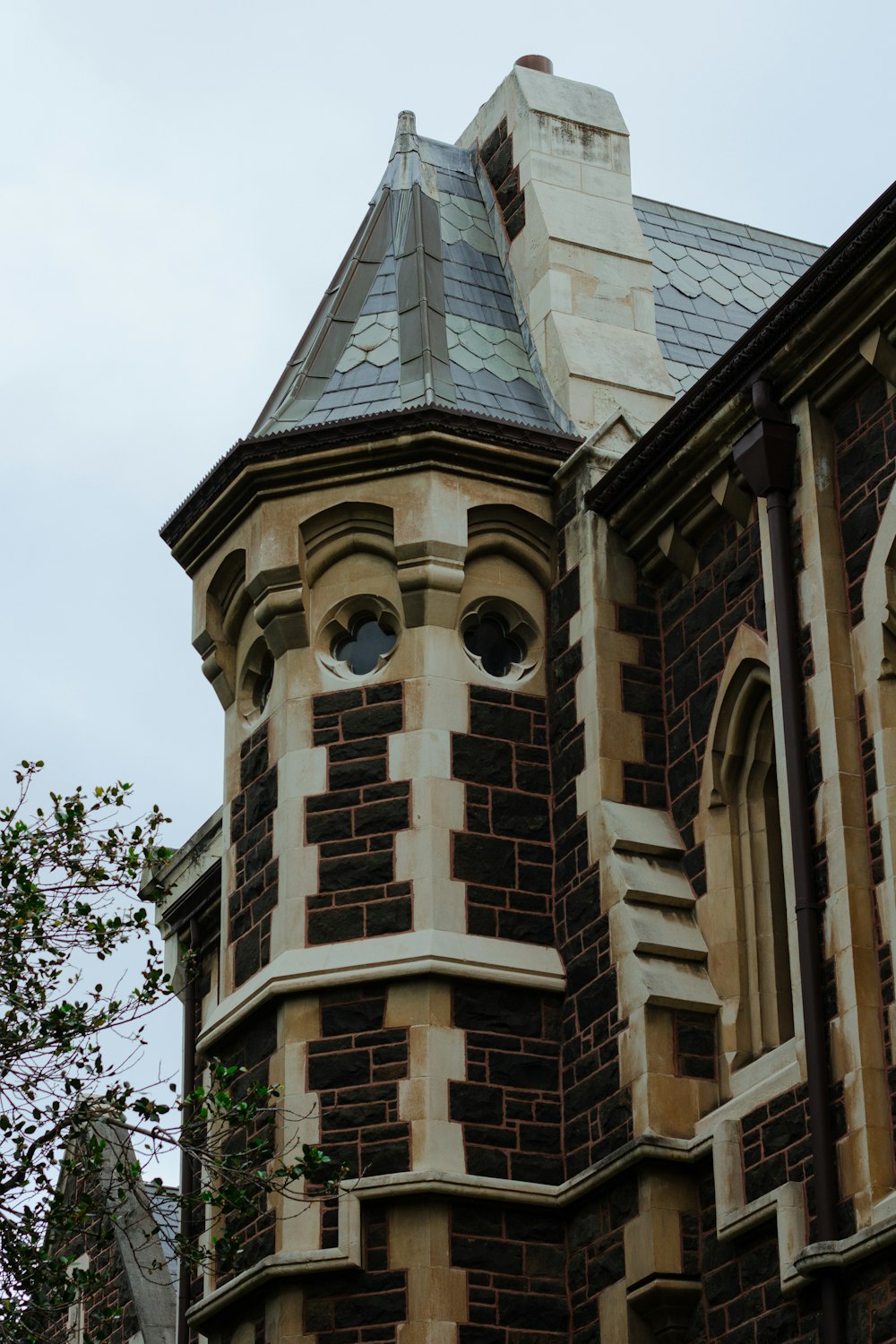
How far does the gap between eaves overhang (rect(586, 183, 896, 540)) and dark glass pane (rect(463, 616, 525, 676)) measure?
1060 millimetres

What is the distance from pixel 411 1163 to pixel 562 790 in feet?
9.20

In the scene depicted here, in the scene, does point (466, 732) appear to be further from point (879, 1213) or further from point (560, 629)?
point (879, 1213)

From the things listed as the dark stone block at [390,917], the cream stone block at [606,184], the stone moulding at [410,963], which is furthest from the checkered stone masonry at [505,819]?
the cream stone block at [606,184]

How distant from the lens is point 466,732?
16250 millimetres

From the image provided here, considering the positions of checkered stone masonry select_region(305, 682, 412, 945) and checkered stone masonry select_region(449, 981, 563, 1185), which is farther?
checkered stone masonry select_region(305, 682, 412, 945)

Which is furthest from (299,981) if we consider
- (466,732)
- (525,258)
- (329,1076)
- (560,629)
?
(525,258)

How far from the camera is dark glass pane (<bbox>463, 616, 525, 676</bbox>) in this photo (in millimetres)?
16781

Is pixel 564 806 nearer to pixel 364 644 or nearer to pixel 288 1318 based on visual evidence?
pixel 364 644

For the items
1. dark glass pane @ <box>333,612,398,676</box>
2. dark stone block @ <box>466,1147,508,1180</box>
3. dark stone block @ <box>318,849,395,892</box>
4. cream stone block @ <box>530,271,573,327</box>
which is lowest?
dark stone block @ <box>466,1147,508,1180</box>

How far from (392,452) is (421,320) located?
177 cm

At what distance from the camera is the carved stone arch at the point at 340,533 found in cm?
1680

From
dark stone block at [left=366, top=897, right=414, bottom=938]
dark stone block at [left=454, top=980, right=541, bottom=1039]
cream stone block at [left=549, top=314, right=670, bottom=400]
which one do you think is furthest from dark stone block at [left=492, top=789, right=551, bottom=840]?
cream stone block at [left=549, top=314, right=670, bottom=400]

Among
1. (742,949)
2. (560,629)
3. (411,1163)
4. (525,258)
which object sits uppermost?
(525,258)

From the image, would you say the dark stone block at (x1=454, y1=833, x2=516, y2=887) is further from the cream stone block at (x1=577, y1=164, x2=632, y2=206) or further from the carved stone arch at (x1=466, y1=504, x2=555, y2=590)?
the cream stone block at (x1=577, y1=164, x2=632, y2=206)
